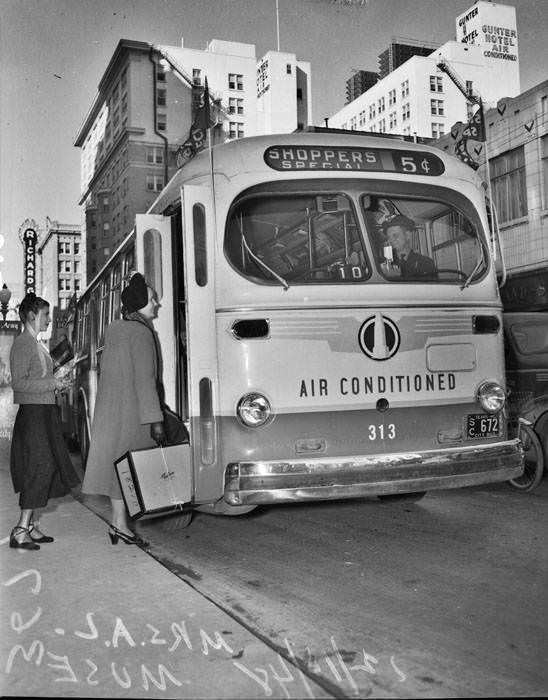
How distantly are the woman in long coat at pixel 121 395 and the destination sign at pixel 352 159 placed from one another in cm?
138

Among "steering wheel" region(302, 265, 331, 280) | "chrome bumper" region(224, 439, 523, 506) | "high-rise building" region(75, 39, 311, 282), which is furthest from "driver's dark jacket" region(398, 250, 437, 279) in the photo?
"high-rise building" region(75, 39, 311, 282)

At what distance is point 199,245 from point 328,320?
1.06 metres

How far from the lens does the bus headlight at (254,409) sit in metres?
5.07

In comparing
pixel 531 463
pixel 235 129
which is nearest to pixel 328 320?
pixel 531 463

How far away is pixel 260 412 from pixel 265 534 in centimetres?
157

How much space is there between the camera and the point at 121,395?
541cm

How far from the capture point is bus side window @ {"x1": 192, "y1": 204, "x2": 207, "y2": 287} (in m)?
5.21

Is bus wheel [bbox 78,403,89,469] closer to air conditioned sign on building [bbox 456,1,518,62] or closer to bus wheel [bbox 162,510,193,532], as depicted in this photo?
bus wheel [bbox 162,510,193,532]

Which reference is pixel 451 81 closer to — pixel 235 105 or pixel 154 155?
pixel 154 155

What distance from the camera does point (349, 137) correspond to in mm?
5770

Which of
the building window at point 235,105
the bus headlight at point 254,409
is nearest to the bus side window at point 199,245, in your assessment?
the bus headlight at point 254,409

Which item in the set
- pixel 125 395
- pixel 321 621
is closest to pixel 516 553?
pixel 321 621

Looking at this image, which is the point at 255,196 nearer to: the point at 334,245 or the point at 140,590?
the point at 334,245

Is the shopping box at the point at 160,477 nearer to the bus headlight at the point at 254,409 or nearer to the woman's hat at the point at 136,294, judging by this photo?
the bus headlight at the point at 254,409
